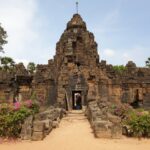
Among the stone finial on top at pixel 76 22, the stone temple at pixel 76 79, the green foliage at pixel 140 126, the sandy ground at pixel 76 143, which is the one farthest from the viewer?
the stone finial on top at pixel 76 22

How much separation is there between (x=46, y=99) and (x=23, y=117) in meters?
8.86

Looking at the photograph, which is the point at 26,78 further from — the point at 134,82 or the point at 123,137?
the point at 123,137

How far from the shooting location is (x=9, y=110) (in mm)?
12562

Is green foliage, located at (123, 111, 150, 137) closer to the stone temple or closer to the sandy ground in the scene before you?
the sandy ground

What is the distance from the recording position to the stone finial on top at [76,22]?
2328 centimetres

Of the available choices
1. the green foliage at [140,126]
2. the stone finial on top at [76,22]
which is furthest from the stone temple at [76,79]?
the green foliage at [140,126]

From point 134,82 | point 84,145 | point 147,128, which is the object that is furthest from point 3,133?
point 134,82

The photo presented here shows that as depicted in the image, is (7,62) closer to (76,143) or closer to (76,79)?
(76,79)

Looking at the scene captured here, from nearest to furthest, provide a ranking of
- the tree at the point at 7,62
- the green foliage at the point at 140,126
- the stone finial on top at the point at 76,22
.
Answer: the green foliage at the point at 140,126 → the stone finial on top at the point at 76,22 → the tree at the point at 7,62

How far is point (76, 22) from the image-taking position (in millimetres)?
23484

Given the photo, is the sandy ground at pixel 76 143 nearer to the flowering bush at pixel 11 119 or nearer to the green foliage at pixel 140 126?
the green foliage at pixel 140 126

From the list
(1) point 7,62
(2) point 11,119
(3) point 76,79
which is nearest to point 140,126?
(2) point 11,119

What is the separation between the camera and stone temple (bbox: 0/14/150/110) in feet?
66.3

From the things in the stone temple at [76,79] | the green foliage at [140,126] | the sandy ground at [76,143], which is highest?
the stone temple at [76,79]
